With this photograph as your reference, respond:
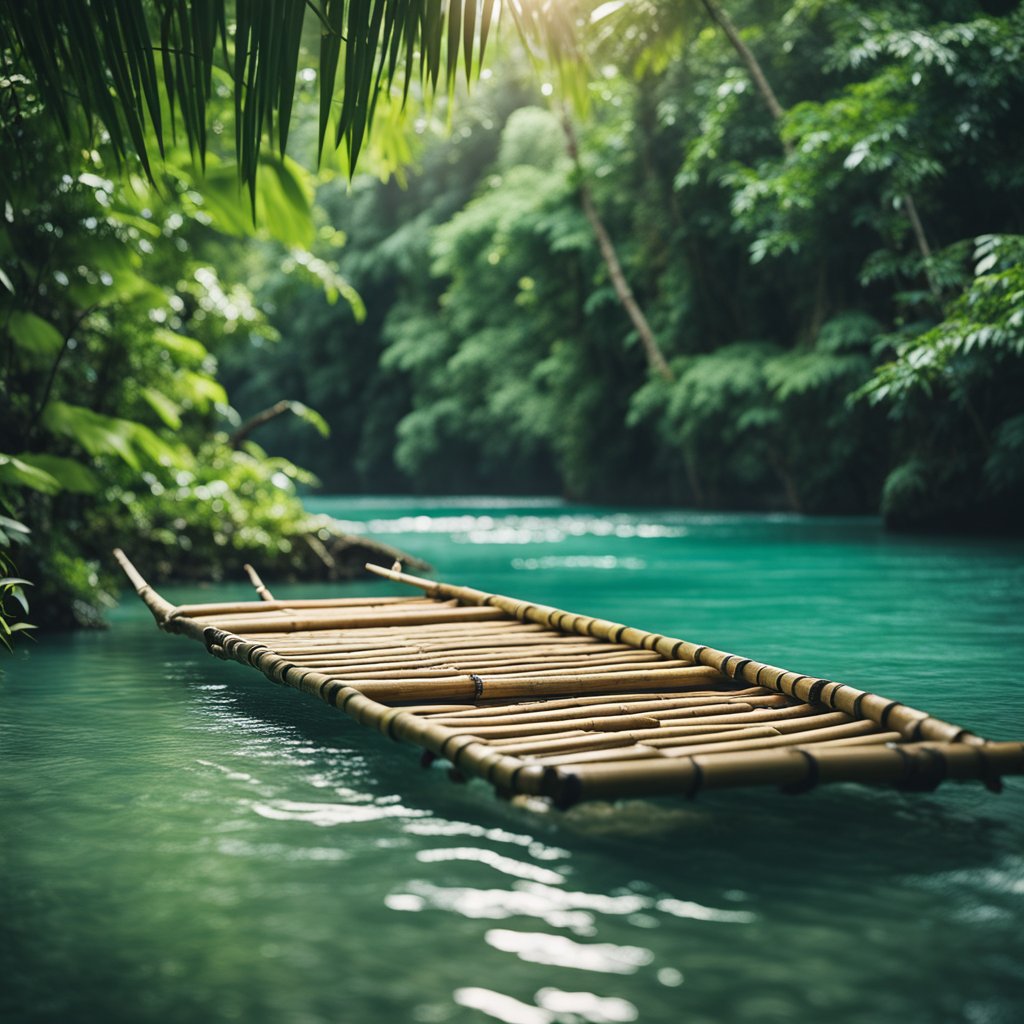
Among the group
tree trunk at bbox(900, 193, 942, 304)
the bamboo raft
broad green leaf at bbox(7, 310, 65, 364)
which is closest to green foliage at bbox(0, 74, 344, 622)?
broad green leaf at bbox(7, 310, 65, 364)

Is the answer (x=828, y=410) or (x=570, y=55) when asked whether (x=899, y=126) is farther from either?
(x=570, y=55)

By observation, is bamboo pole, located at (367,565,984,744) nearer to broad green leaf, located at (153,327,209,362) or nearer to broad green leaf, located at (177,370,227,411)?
broad green leaf, located at (153,327,209,362)

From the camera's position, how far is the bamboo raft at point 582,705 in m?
2.88

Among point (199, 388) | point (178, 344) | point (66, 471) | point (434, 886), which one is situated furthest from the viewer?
point (199, 388)

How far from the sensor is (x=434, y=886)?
2.67 metres

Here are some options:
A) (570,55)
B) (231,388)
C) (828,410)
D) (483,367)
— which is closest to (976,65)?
(828,410)

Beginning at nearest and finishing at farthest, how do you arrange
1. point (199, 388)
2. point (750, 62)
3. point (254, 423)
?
point (199, 388), point (254, 423), point (750, 62)

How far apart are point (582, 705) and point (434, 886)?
1.25 m

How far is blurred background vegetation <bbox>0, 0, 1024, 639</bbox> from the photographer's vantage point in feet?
19.7

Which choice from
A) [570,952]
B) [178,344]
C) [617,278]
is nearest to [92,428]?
[178,344]

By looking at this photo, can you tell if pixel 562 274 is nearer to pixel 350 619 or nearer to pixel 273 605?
pixel 273 605

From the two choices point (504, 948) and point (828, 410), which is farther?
point (828, 410)

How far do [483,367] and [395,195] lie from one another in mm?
6938

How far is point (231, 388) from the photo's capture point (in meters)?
34.7
